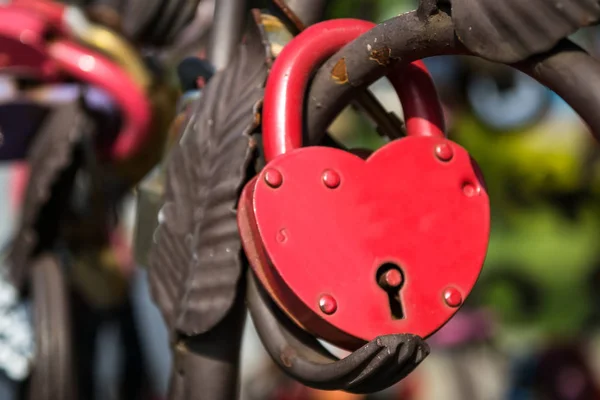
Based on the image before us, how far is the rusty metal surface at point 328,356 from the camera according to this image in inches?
10.6

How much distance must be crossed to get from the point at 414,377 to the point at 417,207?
945mm

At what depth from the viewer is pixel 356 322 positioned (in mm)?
302

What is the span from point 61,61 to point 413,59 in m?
0.40

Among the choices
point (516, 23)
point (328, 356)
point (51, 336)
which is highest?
point (516, 23)

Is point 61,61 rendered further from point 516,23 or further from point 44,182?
Answer: point 516,23

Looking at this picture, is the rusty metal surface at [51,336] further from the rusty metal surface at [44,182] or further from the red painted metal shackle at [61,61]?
the red painted metal shackle at [61,61]

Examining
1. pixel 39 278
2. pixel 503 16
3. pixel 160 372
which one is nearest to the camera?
pixel 503 16

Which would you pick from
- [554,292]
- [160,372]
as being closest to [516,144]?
[554,292]

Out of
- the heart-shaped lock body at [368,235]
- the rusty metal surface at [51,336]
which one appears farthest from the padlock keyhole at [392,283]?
the rusty metal surface at [51,336]

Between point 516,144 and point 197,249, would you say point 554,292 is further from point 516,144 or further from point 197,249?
point 197,249

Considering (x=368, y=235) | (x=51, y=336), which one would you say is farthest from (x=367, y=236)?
(x=51, y=336)

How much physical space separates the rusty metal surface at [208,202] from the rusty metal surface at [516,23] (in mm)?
106

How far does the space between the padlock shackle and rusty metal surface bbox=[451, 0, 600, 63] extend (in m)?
0.06

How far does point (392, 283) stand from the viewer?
1.01 feet
